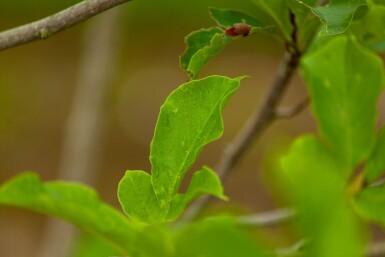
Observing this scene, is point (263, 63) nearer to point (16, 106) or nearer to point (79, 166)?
point (16, 106)

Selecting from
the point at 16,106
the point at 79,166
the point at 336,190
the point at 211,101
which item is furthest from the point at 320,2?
the point at 16,106

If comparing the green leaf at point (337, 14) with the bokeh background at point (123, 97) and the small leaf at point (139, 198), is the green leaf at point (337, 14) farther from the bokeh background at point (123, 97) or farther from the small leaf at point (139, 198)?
the bokeh background at point (123, 97)

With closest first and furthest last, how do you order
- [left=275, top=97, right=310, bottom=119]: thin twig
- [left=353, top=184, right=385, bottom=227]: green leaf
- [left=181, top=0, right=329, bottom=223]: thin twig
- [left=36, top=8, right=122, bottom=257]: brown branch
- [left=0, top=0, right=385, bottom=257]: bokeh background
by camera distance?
[left=353, top=184, right=385, bottom=227]: green leaf, [left=181, top=0, right=329, bottom=223]: thin twig, [left=275, top=97, right=310, bottom=119]: thin twig, [left=36, top=8, right=122, bottom=257]: brown branch, [left=0, top=0, right=385, bottom=257]: bokeh background

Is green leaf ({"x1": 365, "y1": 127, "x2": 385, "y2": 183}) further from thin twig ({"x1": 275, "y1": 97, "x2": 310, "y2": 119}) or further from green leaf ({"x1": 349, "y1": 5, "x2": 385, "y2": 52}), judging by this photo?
thin twig ({"x1": 275, "y1": 97, "x2": 310, "y2": 119})

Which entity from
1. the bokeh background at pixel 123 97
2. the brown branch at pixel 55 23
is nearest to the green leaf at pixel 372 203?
the brown branch at pixel 55 23

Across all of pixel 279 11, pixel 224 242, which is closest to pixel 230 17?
pixel 279 11

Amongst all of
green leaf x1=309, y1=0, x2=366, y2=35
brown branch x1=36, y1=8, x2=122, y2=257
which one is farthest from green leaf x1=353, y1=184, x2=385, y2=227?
brown branch x1=36, y1=8, x2=122, y2=257

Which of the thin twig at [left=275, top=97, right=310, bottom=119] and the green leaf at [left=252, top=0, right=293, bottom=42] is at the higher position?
the green leaf at [left=252, top=0, right=293, bottom=42]

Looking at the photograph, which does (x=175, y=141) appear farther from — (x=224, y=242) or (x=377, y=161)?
(x=377, y=161)
